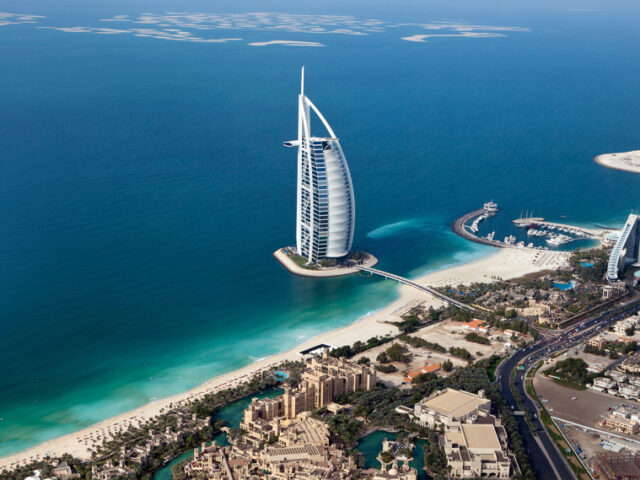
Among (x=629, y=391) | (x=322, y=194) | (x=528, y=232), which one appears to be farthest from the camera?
(x=528, y=232)

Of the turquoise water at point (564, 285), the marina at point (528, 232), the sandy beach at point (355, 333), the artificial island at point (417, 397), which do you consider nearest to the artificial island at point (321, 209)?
the artificial island at point (417, 397)

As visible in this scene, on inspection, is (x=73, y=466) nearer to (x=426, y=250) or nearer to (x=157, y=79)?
(x=426, y=250)

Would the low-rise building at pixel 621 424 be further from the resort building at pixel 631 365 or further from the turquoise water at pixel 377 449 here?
the turquoise water at pixel 377 449

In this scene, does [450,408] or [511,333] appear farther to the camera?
[511,333]

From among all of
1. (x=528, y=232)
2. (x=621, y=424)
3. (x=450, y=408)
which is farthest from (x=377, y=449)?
(x=528, y=232)

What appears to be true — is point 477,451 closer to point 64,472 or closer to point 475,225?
point 64,472

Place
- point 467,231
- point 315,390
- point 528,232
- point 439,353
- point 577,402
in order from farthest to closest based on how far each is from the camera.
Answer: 1. point 528,232
2. point 467,231
3. point 439,353
4. point 577,402
5. point 315,390

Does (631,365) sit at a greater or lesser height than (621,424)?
lesser
